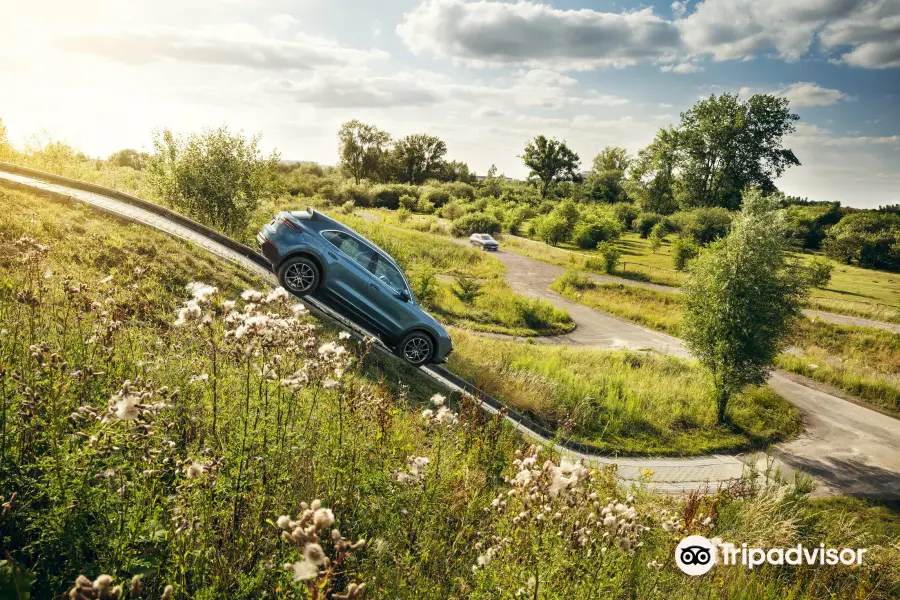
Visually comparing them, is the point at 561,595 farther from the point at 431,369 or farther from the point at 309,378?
the point at 431,369

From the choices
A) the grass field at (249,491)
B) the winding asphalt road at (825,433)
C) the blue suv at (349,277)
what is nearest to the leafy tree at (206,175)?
the blue suv at (349,277)

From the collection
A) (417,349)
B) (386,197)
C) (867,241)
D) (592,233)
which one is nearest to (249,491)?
(417,349)

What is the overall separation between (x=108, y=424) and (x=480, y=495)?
3.56 m

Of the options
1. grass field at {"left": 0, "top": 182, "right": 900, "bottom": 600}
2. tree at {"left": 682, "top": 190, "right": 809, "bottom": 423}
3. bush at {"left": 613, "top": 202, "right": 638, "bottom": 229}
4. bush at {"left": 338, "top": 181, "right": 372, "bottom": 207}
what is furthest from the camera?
bush at {"left": 613, "top": 202, "right": 638, "bottom": 229}

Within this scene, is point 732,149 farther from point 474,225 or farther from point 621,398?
point 621,398

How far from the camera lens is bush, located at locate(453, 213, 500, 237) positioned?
5853 cm

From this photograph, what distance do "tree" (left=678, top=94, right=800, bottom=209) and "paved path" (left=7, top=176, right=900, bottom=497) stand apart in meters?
56.5

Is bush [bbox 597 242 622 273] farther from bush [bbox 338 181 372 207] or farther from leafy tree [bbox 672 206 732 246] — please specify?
bush [bbox 338 181 372 207]

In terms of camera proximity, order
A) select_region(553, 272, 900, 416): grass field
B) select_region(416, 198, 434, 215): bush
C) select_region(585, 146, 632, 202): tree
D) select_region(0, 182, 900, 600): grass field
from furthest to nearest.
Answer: select_region(585, 146, 632, 202): tree < select_region(416, 198, 434, 215): bush < select_region(553, 272, 900, 416): grass field < select_region(0, 182, 900, 600): grass field

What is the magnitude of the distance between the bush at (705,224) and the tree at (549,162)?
3878 cm

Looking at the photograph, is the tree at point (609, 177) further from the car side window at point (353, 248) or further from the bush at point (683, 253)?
the car side window at point (353, 248)

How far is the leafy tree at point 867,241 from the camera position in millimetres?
58531

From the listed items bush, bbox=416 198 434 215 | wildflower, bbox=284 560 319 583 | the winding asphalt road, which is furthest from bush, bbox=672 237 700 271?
wildflower, bbox=284 560 319 583

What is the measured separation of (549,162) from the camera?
335 ft
